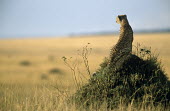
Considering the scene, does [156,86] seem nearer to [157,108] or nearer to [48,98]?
[157,108]

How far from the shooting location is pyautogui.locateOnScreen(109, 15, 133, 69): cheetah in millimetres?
7957

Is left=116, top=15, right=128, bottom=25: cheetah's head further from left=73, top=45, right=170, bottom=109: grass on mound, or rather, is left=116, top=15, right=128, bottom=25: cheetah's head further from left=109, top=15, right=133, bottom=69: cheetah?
left=73, top=45, right=170, bottom=109: grass on mound

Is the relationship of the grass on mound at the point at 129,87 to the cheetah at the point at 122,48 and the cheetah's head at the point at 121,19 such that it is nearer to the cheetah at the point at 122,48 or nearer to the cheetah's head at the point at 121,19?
the cheetah at the point at 122,48

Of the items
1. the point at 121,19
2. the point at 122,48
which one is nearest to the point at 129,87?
the point at 122,48

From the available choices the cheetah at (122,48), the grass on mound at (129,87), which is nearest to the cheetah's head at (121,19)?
the cheetah at (122,48)

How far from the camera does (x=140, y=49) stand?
841 cm

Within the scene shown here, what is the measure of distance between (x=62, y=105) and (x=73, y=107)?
Result: 270 millimetres

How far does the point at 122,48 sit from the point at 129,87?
2.90ft

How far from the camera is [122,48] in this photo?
8172 mm

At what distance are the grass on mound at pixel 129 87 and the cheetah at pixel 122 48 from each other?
12cm

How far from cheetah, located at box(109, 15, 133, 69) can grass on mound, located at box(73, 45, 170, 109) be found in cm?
12

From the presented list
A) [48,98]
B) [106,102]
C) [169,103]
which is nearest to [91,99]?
[106,102]

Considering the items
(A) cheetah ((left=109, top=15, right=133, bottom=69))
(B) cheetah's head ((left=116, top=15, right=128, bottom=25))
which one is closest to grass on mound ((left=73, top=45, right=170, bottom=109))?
(A) cheetah ((left=109, top=15, right=133, bottom=69))

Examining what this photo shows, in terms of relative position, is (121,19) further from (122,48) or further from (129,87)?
(129,87)
